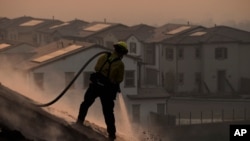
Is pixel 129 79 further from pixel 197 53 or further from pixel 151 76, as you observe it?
pixel 197 53

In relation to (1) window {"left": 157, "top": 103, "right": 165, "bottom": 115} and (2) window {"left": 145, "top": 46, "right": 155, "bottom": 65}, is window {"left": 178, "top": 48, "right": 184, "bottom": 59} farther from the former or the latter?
(1) window {"left": 157, "top": 103, "right": 165, "bottom": 115}

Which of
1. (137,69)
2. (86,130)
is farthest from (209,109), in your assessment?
(86,130)

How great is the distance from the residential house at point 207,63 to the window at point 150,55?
141 cm

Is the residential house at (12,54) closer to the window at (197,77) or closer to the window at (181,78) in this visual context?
the window at (181,78)

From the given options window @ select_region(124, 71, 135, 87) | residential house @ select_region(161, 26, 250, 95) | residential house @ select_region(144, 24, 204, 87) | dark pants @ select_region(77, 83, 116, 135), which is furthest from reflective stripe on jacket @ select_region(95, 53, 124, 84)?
residential house @ select_region(161, 26, 250, 95)

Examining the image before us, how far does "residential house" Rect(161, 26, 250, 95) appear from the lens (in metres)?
43.3

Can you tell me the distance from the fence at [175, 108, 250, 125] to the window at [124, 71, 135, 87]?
406 cm

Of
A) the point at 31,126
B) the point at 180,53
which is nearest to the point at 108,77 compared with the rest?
the point at 31,126

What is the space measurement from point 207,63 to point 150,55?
575cm

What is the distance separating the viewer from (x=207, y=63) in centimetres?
4388

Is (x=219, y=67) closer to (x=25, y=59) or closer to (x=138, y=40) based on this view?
(x=138, y=40)

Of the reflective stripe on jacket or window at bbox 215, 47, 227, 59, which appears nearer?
the reflective stripe on jacket

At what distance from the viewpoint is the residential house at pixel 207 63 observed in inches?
1704

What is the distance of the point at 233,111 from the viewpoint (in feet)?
114
